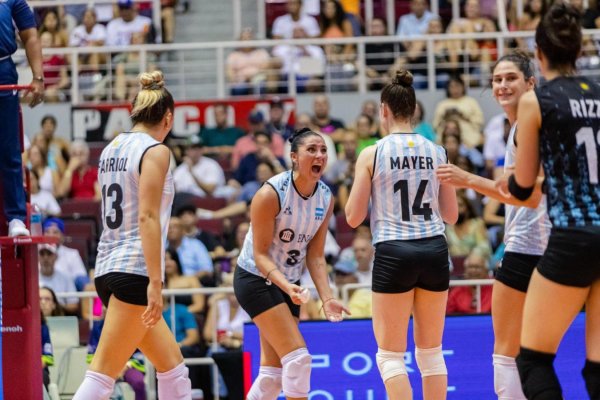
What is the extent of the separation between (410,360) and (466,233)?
4.06 m

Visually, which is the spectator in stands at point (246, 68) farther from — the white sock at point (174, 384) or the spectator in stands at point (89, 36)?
the white sock at point (174, 384)

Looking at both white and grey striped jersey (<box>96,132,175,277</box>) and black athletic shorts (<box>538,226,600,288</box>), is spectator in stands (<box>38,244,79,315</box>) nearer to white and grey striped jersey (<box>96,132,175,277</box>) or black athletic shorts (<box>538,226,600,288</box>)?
white and grey striped jersey (<box>96,132,175,277</box>)

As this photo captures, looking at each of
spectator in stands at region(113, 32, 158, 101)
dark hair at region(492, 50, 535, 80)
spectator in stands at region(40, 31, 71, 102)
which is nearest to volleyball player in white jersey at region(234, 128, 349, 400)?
dark hair at region(492, 50, 535, 80)

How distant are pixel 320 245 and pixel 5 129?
225 cm

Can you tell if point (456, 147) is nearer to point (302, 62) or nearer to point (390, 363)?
point (302, 62)

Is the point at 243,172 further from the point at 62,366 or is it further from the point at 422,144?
the point at 422,144

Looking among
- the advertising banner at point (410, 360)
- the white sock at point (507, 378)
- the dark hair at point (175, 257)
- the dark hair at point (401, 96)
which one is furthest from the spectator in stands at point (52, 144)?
the white sock at point (507, 378)

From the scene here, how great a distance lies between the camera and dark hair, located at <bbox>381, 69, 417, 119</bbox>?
22.9 feet

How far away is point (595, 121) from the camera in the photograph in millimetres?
5285

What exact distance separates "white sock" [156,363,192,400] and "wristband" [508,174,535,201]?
2325 millimetres

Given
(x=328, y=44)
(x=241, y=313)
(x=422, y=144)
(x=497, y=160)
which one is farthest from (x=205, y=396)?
(x=328, y=44)

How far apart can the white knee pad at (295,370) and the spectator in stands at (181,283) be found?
4.06 meters

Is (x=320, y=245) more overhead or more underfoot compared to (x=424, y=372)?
more overhead

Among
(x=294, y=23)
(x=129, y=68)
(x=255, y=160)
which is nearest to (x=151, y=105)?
(x=255, y=160)
